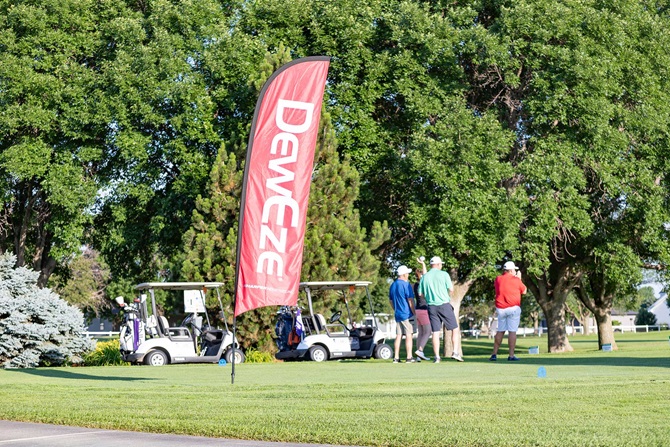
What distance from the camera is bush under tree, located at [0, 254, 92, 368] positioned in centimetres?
2586

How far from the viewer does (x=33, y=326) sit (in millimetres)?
26312

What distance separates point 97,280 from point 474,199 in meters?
47.2

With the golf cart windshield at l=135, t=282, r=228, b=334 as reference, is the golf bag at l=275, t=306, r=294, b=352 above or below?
below

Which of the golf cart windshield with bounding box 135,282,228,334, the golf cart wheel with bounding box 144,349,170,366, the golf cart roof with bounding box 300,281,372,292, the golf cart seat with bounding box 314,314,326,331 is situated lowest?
the golf cart wheel with bounding box 144,349,170,366

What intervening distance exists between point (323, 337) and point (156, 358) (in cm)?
448

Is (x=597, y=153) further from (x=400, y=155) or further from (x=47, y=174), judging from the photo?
(x=47, y=174)

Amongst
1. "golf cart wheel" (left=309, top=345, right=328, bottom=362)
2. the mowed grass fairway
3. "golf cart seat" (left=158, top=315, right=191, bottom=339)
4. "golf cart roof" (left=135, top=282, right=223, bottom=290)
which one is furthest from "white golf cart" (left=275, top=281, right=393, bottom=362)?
the mowed grass fairway

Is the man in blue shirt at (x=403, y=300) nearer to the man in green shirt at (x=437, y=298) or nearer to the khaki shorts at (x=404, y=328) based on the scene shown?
the khaki shorts at (x=404, y=328)

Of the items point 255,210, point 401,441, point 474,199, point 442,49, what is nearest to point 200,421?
point 401,441

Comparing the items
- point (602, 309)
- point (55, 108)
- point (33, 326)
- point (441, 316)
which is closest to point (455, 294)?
point (602, 309)

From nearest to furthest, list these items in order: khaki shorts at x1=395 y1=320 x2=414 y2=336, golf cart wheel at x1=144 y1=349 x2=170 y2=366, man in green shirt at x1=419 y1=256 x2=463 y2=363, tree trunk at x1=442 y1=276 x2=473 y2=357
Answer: man in green shirt at x1=419 y1=256 x2=463 y2=363 < khaki shorts at x1=395 y1=320 x2=414 y2=336 < golf cart wheel at x1=144 y1=349 x2=170 y2=366 < tree trunk at x1=442 y1=276 x2=473 y2=357

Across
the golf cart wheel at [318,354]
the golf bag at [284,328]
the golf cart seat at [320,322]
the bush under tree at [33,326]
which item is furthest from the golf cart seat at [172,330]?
the golf cart seat at [320,322]

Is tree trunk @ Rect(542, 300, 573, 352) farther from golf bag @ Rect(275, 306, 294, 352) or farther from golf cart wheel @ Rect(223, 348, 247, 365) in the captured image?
golf cart wheel @ Rect(223, 348, 247, 365)

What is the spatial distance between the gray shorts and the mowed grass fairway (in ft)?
10.4
